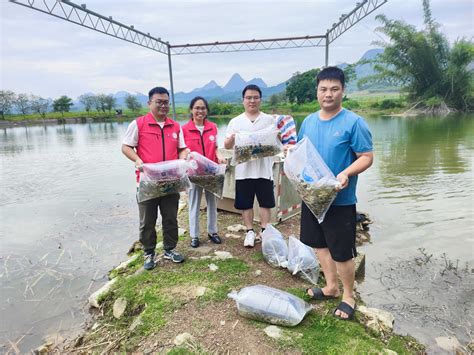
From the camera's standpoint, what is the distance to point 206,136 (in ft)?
11.9

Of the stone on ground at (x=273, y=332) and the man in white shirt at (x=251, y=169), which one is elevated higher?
the man in white shirt at (x=251, y=169)

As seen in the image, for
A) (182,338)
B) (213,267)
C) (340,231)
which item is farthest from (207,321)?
(340,231)

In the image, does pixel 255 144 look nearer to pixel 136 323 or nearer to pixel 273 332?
pixel 273 332

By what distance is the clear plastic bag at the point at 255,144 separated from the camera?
133 inches

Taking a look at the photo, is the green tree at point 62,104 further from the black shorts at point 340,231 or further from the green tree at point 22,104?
the black shorts at point 340,231

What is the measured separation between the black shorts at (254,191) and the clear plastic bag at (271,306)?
133 cm

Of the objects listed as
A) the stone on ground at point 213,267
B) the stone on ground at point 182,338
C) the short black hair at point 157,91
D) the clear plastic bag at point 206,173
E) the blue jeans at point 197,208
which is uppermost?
the short black hair at point 157,91

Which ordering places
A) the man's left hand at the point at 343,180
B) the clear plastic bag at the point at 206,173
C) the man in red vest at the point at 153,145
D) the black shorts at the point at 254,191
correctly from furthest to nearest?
the black shorts at the point at 254,191, the clear plastic bag at the point at 206,173, the man in red vest at the point at 153,145, the man's left hand at the point at 343,180

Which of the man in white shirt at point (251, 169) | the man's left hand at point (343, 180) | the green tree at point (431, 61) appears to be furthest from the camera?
the green tree at point (431, 61)

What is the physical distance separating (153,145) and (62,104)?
2354 inches

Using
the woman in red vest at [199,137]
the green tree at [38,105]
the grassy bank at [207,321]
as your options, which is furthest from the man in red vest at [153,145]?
the green tree at [38,105]

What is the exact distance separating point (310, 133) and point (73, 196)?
718 cm

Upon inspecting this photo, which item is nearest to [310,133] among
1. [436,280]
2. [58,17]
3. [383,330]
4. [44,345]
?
[383,330]

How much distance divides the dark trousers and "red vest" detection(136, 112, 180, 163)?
1.41 feet
